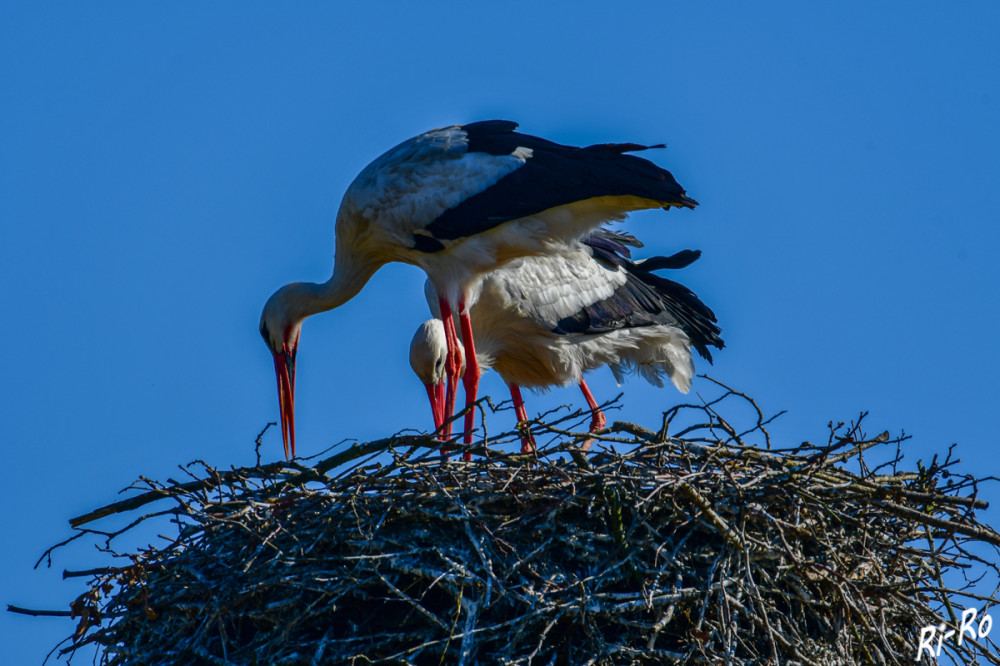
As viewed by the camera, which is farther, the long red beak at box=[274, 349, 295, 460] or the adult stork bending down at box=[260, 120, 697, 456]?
the long red beak at box=[274, 349, 295, 460]

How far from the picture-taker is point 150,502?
4.96m

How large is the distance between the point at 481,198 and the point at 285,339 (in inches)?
65.2

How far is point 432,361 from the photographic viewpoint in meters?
7.55

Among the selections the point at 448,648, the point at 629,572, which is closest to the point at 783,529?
the point at 629,572

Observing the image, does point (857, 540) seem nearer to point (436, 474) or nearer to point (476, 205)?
point (436, 474)

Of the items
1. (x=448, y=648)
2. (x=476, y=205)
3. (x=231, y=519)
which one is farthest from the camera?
(x=476, y=205)

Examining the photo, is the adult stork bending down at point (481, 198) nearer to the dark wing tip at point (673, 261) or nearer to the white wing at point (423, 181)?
the white wing at point (423, 181)

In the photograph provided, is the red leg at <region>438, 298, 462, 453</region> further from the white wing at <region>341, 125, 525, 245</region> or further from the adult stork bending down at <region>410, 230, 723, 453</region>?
the white wing at <region>341, 125, 525, 245</region>

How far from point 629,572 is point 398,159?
313cm

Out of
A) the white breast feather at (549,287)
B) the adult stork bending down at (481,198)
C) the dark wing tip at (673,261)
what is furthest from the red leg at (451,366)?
the dark wing tip at (673,261)

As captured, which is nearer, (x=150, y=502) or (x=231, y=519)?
(x=231, y=519)

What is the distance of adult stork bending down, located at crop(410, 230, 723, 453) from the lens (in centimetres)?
830

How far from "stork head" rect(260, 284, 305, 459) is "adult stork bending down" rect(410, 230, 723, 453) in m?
0.81

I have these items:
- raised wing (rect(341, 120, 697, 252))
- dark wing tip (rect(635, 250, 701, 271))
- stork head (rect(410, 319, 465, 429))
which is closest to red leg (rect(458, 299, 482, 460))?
stork head (rect(410, 319, 465, 429))
